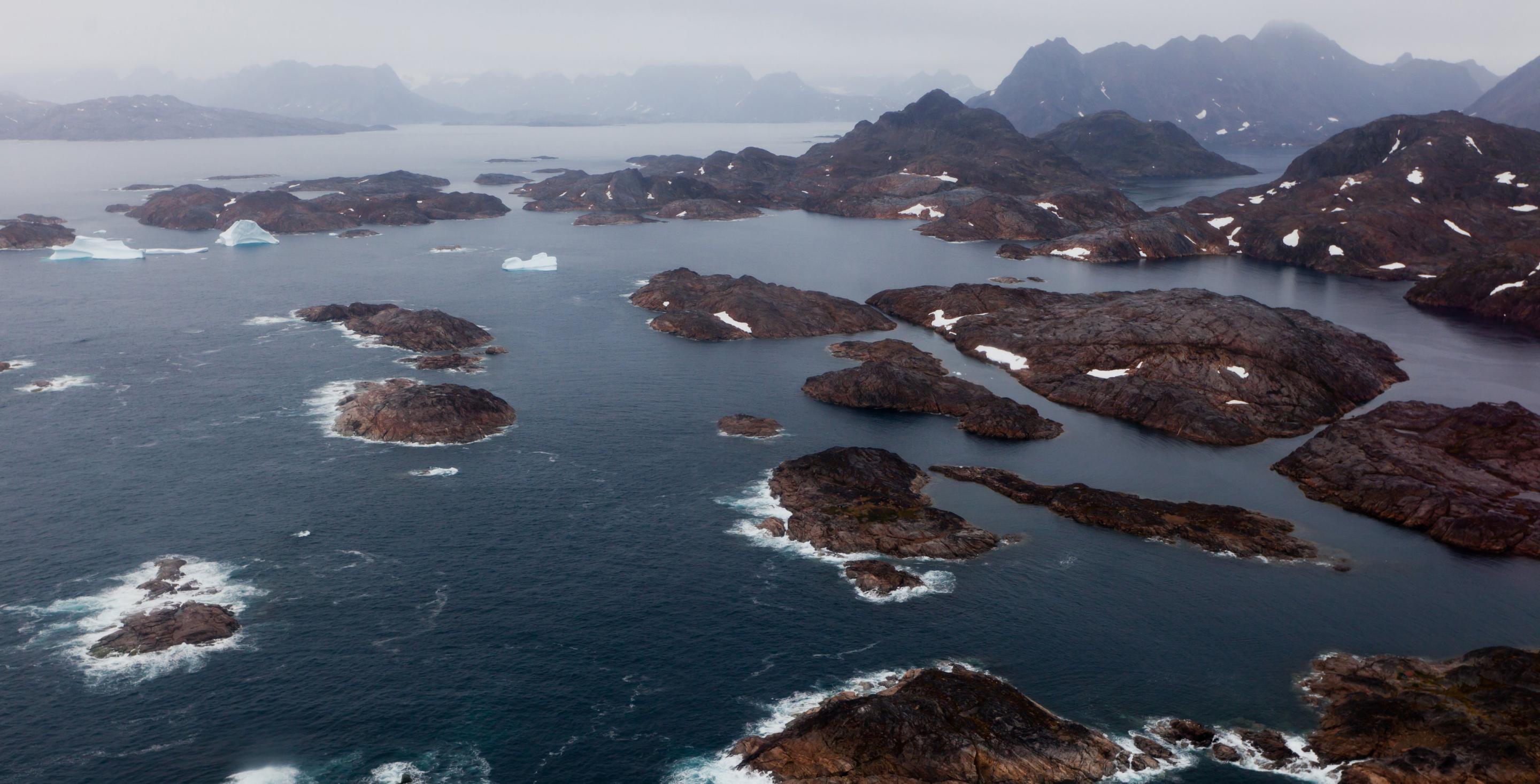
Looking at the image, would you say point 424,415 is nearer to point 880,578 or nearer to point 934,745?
point 880,578

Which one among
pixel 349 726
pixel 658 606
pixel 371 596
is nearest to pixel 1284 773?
pixel 658 606

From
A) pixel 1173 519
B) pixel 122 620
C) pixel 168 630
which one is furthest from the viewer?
pixel 1173 519

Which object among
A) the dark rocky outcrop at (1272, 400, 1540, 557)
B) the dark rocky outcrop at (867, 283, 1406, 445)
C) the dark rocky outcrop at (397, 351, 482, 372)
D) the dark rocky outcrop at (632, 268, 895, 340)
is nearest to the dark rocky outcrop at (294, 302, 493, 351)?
the dark rocky outcrop at (397, 351, 482, 372)

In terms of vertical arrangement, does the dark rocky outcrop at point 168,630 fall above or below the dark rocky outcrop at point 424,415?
below

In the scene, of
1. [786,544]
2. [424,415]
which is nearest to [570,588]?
[786,544]

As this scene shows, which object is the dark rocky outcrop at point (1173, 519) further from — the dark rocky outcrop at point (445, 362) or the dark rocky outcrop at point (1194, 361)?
the dark rocky outcrop at point (445, 362)

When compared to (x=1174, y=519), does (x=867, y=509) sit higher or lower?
lower

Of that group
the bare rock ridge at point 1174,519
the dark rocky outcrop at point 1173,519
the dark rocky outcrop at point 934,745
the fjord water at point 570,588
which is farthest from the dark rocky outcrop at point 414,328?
the dark rocky outcrop at point 934,745

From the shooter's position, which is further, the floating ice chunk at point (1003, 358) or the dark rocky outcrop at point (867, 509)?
the floating ice chunk at point (1003, 358)
